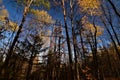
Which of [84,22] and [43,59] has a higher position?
[84,22]

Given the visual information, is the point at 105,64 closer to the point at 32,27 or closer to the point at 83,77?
the point at 83,77

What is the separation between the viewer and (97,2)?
17359mm

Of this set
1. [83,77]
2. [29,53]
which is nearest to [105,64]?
[83,77]

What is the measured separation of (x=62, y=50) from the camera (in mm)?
29922

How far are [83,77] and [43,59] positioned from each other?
1025 cm

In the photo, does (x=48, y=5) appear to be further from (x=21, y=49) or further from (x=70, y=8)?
(x=21, y=49)

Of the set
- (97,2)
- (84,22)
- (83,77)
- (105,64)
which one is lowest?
(83,77)

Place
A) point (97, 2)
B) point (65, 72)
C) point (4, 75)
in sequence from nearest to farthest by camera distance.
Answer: point (4, 75) → point (97, 2) → point (65, 72)

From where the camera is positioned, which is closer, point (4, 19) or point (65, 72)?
point (4, 19)

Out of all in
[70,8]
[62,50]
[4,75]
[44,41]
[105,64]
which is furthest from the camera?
[105,64]

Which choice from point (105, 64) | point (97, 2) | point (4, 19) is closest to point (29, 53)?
point (4, 19)

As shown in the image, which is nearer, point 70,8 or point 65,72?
point 70,8

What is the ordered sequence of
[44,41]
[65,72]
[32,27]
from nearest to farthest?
[32,27]
[44,41]
[65,72]

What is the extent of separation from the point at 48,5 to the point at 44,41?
14504 millimetres
